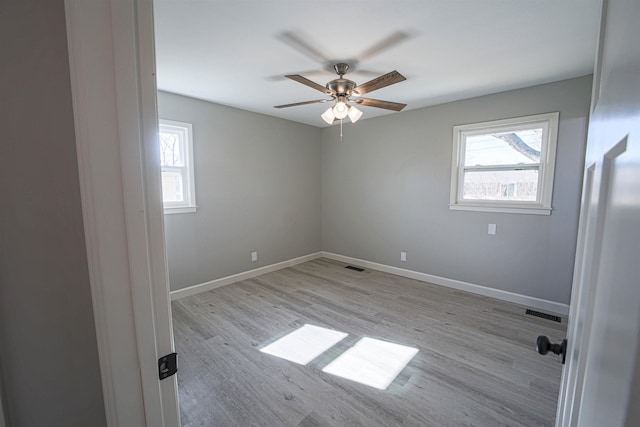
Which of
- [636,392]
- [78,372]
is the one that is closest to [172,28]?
[78,372]

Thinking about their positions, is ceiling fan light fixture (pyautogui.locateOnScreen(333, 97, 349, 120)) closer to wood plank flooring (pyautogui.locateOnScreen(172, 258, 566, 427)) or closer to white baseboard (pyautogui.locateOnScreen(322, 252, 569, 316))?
wood plank flooring (pyautogui.locateOnScreen(172, 258, 566, 427))

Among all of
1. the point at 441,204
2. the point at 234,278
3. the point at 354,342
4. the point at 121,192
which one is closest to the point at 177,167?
the point at 234,278

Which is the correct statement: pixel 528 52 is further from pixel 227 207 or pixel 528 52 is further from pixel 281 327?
pixel 227 207

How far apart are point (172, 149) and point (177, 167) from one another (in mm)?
222

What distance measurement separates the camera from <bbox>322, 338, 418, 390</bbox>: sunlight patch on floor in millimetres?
1914

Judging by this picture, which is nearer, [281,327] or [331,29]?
[331,29]

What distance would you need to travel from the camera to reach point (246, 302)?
3.15 m

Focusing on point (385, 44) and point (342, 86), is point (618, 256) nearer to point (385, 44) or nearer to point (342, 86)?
point (385, 44)

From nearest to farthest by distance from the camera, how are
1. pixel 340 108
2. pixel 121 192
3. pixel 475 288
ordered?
pixel 121 192 < pixel 340 108 < pixel 475 288

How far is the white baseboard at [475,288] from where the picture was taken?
9.45ft

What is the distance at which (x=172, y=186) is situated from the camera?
3191 mm

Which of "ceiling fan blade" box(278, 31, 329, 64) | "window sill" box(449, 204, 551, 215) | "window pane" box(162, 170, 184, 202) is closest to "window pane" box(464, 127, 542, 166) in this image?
"window sill" box(449, 204, 551, 215)

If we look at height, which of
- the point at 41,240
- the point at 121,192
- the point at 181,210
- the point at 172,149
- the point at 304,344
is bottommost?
the point at 304,344

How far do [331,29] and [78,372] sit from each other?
2.17 metres
